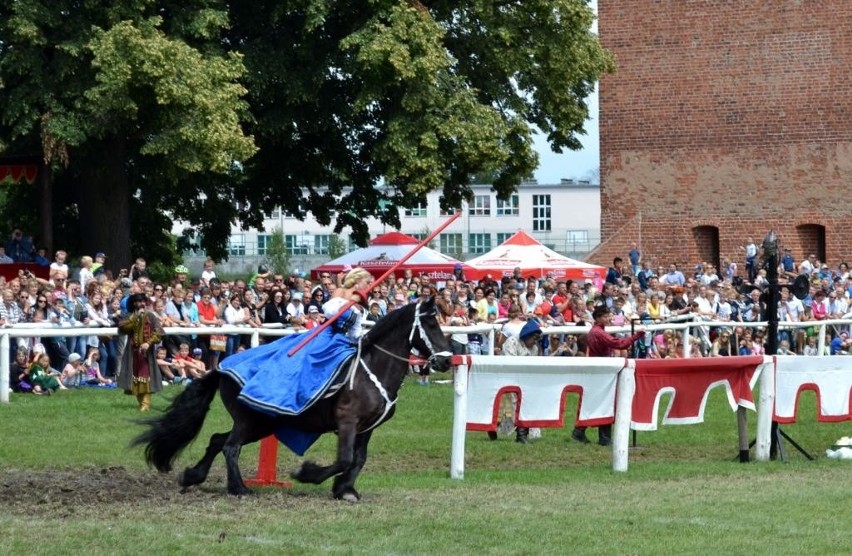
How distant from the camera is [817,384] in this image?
16.8m

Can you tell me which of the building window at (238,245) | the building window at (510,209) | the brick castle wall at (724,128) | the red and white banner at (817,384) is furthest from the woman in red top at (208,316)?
the building window at (510,209)

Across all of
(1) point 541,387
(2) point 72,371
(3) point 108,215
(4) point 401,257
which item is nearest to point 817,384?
(1) point 541,387

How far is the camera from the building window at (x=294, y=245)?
104 meters

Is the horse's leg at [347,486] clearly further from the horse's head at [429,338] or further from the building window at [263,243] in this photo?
the building window at [263,243]

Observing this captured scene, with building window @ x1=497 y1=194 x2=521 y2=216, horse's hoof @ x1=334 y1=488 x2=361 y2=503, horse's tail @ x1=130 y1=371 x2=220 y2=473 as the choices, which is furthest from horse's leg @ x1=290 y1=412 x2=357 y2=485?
building window @ x1=497 y1=194 x2=521 y2=216

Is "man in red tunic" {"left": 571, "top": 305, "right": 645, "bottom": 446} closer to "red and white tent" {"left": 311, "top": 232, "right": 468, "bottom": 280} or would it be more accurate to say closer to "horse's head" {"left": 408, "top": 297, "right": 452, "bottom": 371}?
"horse's head" {"left": 408, "top": 297, "right": 452, "bottom": 371}

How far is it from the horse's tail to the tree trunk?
1996 centimetres

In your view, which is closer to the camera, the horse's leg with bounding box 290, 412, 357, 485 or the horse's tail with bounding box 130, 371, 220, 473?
the horse's leg with bounding box 290, 412, 357, 485

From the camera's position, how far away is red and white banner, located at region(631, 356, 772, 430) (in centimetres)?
1553

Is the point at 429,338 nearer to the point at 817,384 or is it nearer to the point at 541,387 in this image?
the point at 541,387

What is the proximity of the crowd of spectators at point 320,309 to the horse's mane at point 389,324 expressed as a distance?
4.86m

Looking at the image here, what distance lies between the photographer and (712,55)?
45.4m

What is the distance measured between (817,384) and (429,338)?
6.02 meters

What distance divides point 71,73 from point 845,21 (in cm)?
2418
